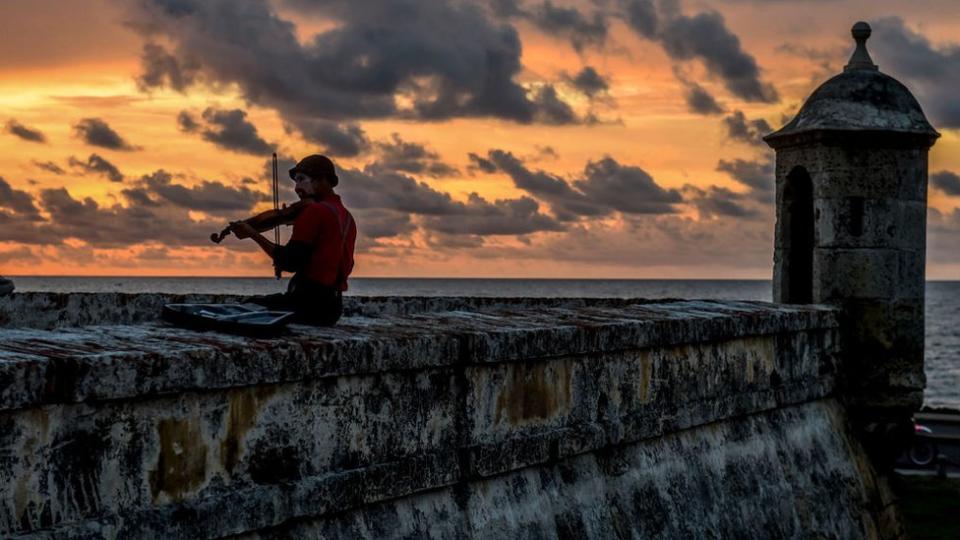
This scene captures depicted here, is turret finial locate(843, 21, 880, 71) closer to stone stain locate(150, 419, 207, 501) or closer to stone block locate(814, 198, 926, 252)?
stone block locate(814, 198, 926, 252)

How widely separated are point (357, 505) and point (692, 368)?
3226mm

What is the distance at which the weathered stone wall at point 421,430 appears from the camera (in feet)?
14.1

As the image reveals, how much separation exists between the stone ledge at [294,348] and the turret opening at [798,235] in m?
4.52

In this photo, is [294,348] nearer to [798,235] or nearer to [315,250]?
[315,250]

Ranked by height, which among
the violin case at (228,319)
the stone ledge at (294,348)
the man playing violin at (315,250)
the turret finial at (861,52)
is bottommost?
the stone ledge at (294,348)

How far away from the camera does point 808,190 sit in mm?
12117

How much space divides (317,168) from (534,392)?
5.03 ft

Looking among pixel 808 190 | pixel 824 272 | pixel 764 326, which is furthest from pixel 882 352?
pixel 764 326

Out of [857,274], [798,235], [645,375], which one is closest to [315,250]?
[645,375]

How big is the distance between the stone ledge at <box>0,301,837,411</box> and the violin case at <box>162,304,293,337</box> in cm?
8

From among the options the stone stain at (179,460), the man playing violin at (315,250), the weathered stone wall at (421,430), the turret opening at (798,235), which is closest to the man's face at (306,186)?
the man playing violin at (315,250)

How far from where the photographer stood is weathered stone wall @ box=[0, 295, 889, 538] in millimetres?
4309

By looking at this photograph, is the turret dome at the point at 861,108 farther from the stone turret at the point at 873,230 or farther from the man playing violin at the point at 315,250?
the man playing violin at the point at 315,250

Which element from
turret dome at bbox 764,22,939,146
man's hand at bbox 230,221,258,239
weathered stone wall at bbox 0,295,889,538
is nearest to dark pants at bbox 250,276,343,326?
weathered stone wall at bbox 0,295,889,538
